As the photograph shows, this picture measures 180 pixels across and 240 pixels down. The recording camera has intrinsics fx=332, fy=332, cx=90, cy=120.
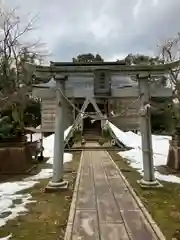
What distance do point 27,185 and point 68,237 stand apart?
4.69 m

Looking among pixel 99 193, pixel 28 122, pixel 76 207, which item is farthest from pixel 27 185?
pixel 28 122

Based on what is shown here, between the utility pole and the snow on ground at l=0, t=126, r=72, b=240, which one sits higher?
the utility pole

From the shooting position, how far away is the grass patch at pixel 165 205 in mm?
5350

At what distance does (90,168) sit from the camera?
40.7 ft

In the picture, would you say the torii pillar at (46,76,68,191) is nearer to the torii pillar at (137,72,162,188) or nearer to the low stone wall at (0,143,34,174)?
the torii pillar at (137,72,162,188)

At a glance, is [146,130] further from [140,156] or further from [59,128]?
[140,156]

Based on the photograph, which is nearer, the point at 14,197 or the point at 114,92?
the point at 14,197

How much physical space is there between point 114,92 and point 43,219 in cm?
418

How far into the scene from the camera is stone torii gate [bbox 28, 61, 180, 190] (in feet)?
28.4

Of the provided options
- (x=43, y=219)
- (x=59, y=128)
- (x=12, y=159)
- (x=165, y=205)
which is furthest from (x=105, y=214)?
(x=12, y=159)

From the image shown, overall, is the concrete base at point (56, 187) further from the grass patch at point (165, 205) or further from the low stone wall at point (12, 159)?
the low stone wall at point (12, 159)

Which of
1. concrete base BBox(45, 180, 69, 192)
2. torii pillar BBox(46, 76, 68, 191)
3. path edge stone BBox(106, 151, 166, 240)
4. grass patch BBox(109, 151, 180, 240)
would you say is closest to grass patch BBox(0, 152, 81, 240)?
concrete base BBox(45, 180, 69, 192)

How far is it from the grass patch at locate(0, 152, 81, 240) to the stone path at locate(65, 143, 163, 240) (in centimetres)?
19

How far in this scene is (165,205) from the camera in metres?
6.91
